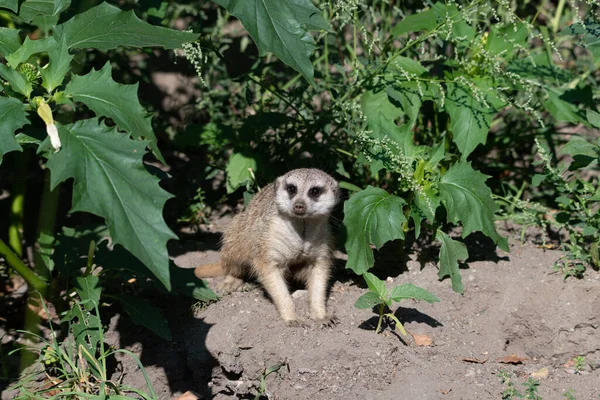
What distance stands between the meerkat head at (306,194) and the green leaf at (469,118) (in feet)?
2.25

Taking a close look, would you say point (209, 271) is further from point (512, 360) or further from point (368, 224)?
point (512, 360)

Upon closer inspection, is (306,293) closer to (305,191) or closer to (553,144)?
(305,191)

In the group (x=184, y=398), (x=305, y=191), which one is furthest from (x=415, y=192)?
(x=184, y=398)

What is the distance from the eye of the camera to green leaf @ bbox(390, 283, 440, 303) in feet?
10.5

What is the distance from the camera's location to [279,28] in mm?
2730

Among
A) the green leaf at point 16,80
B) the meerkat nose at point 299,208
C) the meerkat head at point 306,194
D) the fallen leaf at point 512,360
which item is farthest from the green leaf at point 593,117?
the green leaf at point 16,80

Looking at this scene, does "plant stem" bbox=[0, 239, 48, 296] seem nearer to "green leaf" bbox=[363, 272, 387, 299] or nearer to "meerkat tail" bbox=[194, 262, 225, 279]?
"meerkat tail" bbox=[194, 262, 225, 279]

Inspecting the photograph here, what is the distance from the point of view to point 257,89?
4.69 meters

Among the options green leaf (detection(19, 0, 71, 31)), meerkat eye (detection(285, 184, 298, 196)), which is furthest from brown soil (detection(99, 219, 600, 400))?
green leaf (detection(19, 0, 71, 31))

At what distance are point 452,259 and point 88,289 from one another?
1742mm

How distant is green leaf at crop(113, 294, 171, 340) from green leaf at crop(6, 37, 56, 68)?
3.65 feet

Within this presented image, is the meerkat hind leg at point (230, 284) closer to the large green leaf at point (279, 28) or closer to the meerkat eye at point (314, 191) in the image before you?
the meerkat eye at point (314, 191)

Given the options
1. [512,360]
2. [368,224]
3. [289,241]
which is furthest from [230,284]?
[512,360]

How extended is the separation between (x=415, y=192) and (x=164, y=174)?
1219 mm
